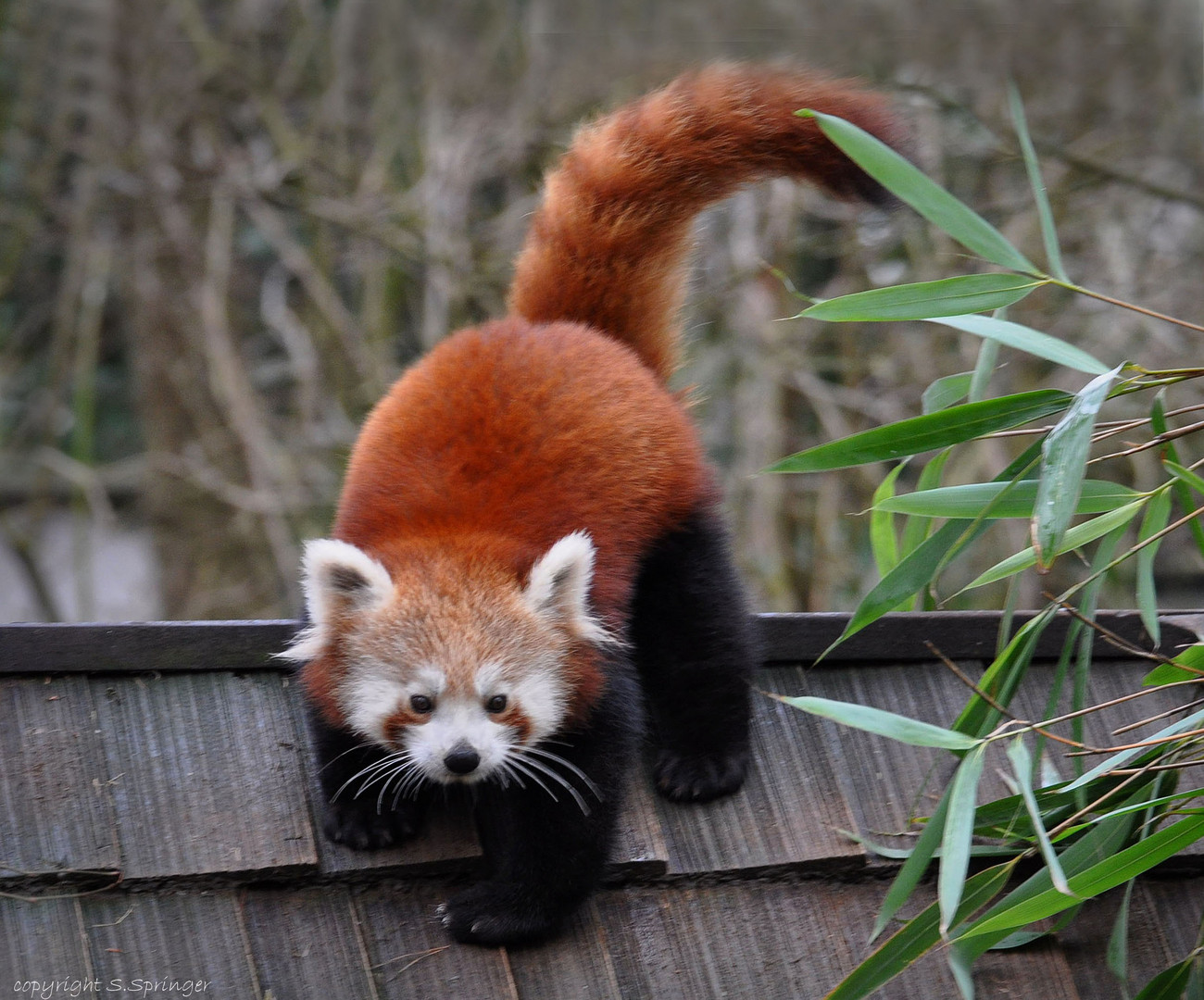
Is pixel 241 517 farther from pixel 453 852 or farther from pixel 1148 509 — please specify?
pixel 1148 509

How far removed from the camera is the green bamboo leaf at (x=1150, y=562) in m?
1.90

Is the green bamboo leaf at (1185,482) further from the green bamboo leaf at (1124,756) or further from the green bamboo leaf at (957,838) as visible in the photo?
the green bamboo leaf at (957,838)

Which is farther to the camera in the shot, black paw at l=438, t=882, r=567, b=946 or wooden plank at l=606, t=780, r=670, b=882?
wooden plank at l=606, t=780, r=670, b=882

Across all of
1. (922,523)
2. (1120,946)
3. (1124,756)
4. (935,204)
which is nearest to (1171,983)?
(1120,946)

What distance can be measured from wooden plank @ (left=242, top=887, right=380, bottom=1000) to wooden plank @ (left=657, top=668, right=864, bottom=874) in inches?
19.8

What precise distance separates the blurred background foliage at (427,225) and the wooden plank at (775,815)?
114 inches

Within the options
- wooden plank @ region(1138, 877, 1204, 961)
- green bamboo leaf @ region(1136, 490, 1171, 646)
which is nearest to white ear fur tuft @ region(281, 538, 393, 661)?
green bamboo leaf @ region(1136, 490, 1171, 646)

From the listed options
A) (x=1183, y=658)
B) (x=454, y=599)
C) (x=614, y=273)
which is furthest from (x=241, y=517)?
(x=1183, y=658)

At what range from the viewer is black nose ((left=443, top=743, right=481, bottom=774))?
1995 mm

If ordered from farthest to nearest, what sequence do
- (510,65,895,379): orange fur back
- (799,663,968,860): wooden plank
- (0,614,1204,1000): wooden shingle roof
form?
(510,65,895,379): orange fur back < (799,663,968,860): wooden plank < (0,614,1204,1000): wooden shingle roof

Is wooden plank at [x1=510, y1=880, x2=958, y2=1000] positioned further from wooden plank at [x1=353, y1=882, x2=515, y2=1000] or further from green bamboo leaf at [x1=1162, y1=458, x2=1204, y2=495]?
green bamboo leaf at [x1=1162, y1=458, x2=1204, y2=495]

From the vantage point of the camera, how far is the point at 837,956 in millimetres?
1858

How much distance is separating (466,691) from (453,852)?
0.32 m

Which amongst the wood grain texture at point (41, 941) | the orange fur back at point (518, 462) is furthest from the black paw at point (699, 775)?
the wood grain texture at point (41, 941)
